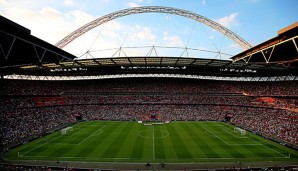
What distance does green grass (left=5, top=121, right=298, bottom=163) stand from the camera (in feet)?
87.1

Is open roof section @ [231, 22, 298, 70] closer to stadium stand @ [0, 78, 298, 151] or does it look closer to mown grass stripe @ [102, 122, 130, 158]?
stadium stand @ [0, 78, 298, 151]

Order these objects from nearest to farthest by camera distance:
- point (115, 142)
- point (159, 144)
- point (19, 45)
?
point (19, 45), point (159, 144), point (115, 142)

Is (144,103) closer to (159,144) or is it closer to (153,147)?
(159,144)

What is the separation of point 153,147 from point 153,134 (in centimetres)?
782

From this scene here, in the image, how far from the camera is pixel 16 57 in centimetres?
2556

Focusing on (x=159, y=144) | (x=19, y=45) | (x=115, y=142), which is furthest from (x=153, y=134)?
(x=19, y=45)

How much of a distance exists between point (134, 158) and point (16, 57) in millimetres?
21476

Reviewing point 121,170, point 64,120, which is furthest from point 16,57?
point 64,120

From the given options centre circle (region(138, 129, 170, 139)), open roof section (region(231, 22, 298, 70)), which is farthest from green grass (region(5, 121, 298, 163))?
open roof section (region(231, 22, 298, 70))

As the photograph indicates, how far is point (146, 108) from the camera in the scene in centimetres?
5853

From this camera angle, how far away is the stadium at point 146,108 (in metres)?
24.5

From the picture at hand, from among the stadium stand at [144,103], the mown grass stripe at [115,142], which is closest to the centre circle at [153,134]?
the mown grass stripe at [115,142]

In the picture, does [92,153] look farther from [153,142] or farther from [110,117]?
[110,117]

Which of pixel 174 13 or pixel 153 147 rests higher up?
pixel 174 13
